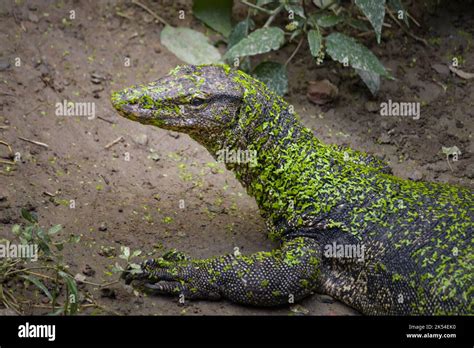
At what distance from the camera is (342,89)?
9.16 metres

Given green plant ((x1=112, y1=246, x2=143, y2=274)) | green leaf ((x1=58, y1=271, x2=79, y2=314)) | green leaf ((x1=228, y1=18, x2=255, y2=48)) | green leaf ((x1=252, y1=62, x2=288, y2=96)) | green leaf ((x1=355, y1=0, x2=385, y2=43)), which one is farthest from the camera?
green leaf ((x1=228, y1=18, x2=255, y2=48))

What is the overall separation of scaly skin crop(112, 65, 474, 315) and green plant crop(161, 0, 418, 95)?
1.73 meters

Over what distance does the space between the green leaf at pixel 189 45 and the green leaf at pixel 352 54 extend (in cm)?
151

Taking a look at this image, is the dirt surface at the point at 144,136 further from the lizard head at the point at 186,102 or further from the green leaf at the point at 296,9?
the lizard head at the point at 186,102

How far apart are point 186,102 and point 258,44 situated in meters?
2.20

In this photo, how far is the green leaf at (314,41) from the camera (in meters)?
8.19

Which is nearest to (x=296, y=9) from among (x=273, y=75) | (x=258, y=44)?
(x=258, y=44)

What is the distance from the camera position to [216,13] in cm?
951

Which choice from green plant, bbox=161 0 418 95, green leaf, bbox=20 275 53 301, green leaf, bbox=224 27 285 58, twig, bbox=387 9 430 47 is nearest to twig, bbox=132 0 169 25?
green plant, bbox=161 0 418 95

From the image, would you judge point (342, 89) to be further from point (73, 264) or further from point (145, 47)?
point (73, 264)

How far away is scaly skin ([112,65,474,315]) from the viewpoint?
6203mm

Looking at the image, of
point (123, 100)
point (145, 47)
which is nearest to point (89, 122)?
point (145, 47)

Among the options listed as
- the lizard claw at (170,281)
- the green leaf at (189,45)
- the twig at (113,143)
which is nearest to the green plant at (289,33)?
the green leaf at (189,45)

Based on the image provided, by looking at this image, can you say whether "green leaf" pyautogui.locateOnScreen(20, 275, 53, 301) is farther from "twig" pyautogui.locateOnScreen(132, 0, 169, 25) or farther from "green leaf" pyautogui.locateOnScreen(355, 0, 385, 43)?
"twig" pyautogui.locateOnScreen(132, 0, 169, 25)
